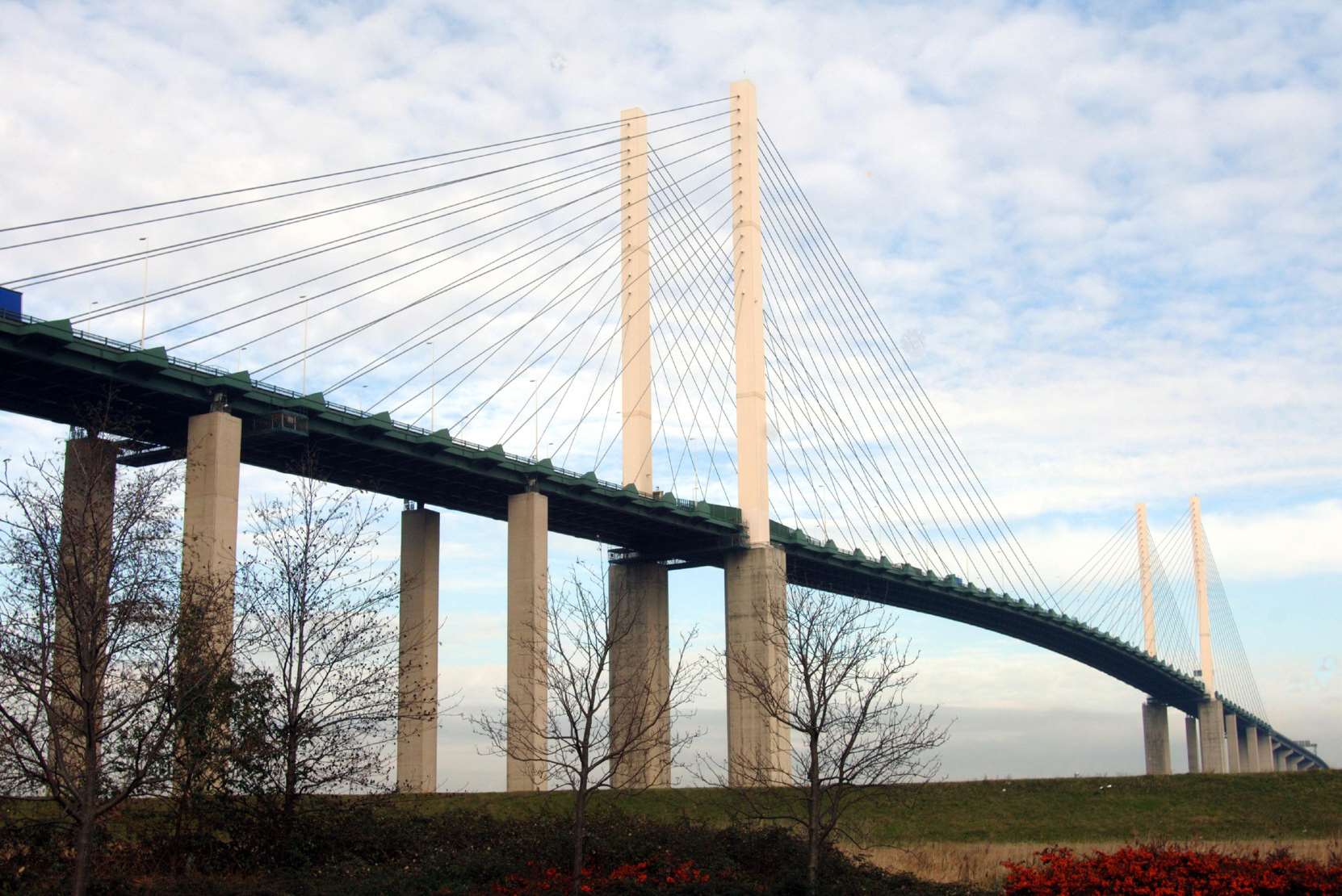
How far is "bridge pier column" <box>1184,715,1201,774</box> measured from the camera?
155 meters

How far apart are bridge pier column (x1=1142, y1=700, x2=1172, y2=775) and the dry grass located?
12731cm

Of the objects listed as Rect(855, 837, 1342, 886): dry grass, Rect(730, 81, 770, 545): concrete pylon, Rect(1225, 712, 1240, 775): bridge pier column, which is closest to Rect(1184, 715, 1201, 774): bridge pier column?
Rect(1225, 712, 1240, 775): bridge pier column

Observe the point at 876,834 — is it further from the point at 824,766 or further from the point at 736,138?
the point at 736,138

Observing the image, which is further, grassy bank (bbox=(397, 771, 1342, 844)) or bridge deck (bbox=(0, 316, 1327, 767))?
bridge deck (bbox=(0, 316, 1327, 767))

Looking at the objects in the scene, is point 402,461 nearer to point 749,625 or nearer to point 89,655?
point 749,625

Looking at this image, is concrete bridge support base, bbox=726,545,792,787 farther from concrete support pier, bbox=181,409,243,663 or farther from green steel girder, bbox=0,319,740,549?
concrete support pier, bbox=181,409,243,663

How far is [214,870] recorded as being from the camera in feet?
74.6

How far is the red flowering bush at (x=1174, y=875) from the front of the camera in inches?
808

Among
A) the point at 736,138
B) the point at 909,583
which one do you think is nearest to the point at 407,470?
the point at 736,138

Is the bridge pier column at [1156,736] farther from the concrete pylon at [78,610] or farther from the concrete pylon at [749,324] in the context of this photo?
the concrete pylon at [78,610]

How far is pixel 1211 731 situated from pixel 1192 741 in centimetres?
1450

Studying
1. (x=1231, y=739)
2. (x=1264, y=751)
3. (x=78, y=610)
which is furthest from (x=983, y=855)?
(x=1264, y=751)

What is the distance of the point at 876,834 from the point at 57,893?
22.5 m

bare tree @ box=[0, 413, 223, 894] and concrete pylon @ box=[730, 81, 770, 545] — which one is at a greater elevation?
concrete pylon @ box=[730, 81, 770, 545]
